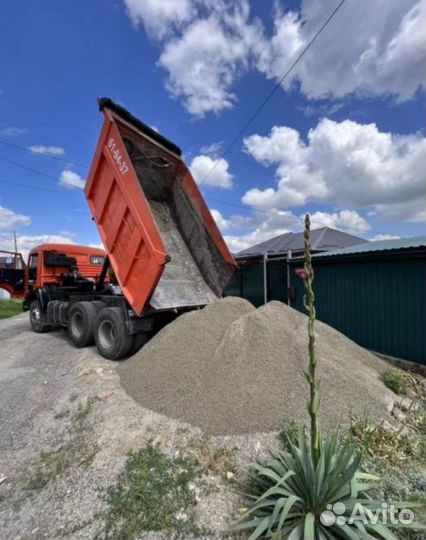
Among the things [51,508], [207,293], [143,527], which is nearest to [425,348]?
[207,293]

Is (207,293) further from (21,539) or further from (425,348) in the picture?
(21,539)

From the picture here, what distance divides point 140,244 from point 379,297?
4.65 metres

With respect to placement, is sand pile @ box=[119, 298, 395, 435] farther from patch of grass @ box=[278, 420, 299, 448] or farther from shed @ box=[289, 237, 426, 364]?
shed @ box=[289, 237, 426, 364]

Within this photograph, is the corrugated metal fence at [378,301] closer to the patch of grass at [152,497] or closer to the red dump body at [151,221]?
the red dump body at [151,221]

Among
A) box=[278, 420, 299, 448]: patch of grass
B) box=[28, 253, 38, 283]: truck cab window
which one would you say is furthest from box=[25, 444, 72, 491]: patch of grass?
box=[28, 253, 38, 283]: truck cab window

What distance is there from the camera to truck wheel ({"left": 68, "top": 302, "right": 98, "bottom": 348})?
19.9ft

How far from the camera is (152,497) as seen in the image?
231 cm

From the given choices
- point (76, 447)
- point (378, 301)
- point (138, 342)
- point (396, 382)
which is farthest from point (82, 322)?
point (378, 301)

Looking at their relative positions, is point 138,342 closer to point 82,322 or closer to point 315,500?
point 82,322

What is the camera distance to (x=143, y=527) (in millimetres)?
2070

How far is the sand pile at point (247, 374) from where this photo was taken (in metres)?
3.26

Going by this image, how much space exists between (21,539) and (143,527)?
832 mm

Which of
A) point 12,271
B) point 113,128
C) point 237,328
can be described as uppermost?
point 113,128

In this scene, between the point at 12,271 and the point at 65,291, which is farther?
the point at 12,271
